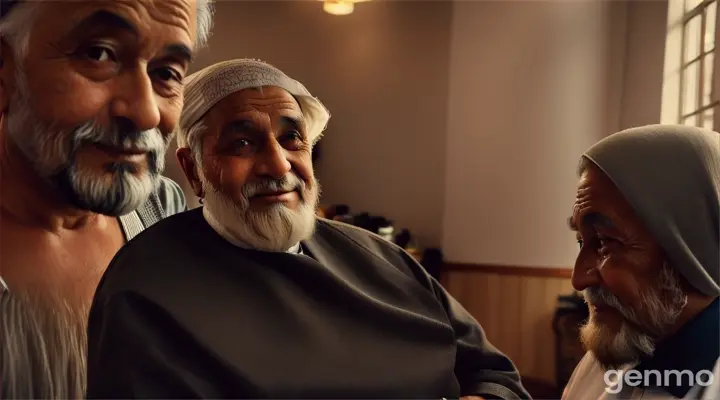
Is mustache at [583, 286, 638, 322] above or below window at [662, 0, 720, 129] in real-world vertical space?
below

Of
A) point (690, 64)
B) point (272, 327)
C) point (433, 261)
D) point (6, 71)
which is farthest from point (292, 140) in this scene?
point (690, 64)

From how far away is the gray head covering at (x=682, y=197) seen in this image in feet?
2.58

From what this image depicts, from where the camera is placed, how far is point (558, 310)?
1.25 metres

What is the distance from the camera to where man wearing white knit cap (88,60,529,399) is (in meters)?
0.75

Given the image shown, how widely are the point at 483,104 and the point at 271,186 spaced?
617 mm

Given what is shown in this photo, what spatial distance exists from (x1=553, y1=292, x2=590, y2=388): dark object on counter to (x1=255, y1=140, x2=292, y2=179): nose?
672 mm

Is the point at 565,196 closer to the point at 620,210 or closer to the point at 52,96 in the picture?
the point at 620,210

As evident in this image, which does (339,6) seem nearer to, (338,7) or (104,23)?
(338,7)

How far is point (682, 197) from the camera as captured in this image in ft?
2.60

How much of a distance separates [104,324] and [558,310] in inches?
36.1

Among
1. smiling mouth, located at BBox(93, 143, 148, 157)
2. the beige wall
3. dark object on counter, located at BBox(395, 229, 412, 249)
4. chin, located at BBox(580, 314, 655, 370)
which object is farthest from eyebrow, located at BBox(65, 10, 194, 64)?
chin, located at BBox(580, 314, 655, 370)

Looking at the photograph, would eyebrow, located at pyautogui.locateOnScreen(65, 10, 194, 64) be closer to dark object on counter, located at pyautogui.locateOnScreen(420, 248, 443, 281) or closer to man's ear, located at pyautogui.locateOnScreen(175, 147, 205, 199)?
man's ear, located at pyautogui.locateOnScreen(175, 147, 205, 199)

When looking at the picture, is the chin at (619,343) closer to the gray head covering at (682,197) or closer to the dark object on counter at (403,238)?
the gray head covering at (682,197)

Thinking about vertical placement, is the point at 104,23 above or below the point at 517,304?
above
